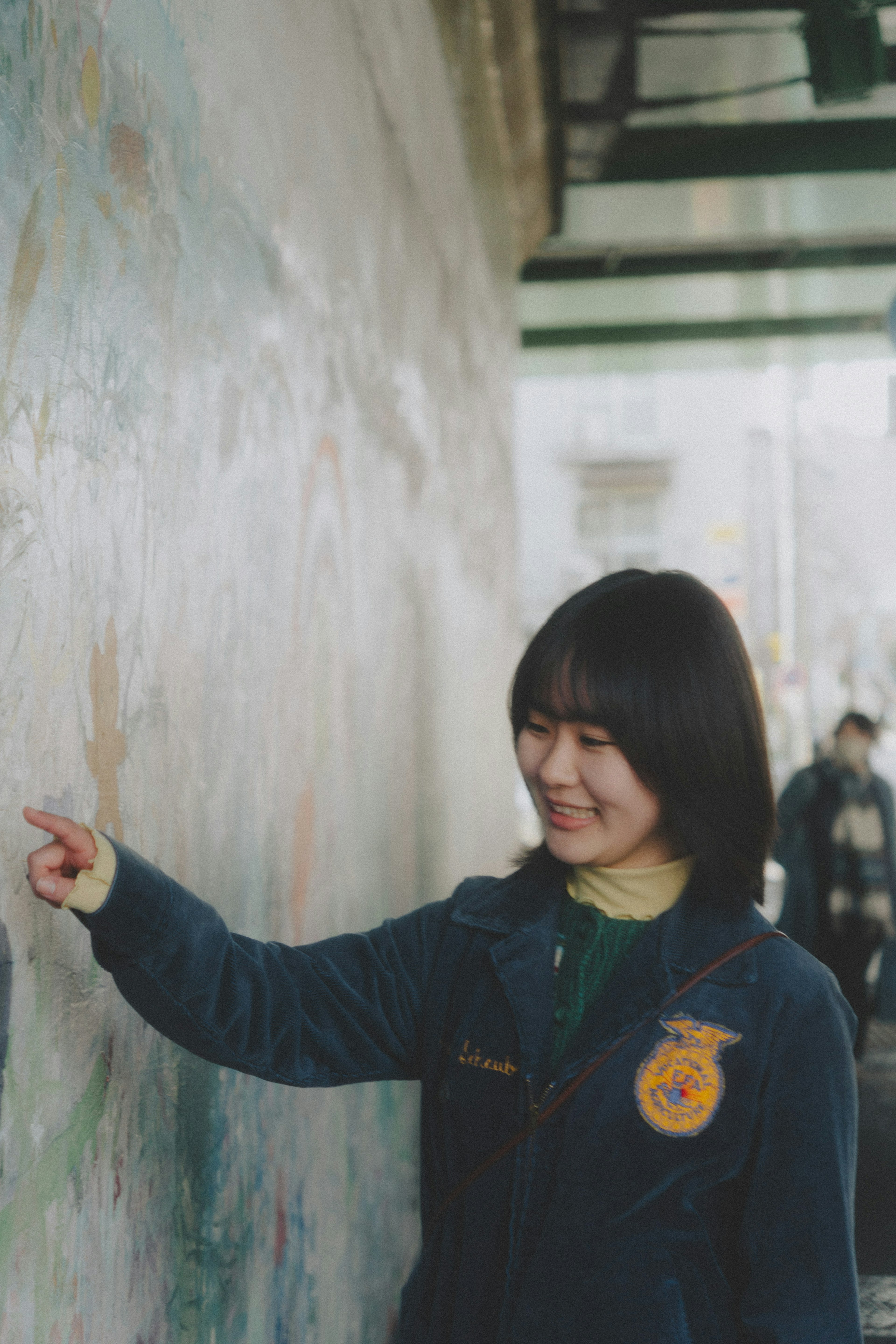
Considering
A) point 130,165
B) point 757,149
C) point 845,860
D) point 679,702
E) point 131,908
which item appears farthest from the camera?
point 757,149

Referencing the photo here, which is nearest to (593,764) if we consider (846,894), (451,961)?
(451,961)

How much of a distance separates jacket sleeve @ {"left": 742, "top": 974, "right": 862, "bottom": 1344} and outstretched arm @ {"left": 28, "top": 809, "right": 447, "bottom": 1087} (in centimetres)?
44

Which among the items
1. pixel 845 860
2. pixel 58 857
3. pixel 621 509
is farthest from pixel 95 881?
pixel 621 509

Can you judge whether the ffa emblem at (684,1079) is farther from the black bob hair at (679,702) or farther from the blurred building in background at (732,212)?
the blurred building in background at (732,212)

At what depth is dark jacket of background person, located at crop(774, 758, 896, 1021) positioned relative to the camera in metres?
5.43

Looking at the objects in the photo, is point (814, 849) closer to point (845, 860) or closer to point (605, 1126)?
point (845, 860)

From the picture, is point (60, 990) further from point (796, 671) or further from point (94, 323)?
point (796, 671)

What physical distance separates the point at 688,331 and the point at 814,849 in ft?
14.8

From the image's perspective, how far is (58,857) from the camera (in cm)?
97

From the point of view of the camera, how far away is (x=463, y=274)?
4.18 meters

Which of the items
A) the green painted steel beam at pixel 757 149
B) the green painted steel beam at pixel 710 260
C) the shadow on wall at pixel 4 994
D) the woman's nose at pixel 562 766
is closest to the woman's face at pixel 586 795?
the woman's nose at pixel 562 766

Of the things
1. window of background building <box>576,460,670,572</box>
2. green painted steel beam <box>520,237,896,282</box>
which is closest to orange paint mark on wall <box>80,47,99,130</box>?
green painted steel beam <box>520,237,896,282</box>

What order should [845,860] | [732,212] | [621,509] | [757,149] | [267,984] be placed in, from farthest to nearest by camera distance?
[621,509] < [732,212] < [757,149] < [845,860] < [267,984]

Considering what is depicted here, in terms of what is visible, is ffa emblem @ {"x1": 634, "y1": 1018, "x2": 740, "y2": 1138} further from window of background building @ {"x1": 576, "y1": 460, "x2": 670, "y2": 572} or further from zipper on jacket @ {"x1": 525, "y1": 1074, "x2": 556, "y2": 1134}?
window of background building @ {"x1": 576, "y1": 460, "x2": 670, "y2": 572}
